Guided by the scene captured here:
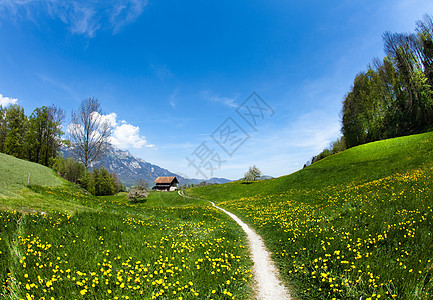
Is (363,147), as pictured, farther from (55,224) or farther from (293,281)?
(55,224)

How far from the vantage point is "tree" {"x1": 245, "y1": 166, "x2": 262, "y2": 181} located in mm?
62044

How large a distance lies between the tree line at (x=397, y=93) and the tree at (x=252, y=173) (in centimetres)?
3369

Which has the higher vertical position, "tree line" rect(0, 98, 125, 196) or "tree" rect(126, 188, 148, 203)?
"tree line" rect(0, 98, 125, 196)

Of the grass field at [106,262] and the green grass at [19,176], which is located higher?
the green grass at [19,176]

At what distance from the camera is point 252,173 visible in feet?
209

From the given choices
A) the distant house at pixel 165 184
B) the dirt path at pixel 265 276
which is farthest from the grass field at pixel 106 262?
the distant house at pixel 165 184

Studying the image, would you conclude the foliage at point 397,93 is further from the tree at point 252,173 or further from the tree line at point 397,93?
the tree at point 252,173

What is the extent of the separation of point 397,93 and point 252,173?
47.2 meters

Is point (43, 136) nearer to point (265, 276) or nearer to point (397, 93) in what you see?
point (265, 276)

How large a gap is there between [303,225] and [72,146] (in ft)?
131

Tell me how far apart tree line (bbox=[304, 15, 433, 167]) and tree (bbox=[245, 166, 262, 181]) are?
3369cm

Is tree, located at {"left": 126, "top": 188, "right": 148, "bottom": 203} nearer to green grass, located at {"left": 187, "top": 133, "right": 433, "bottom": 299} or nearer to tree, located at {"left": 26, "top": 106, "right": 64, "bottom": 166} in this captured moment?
tree, located at {"left": 26, "top": 106, "right": 64, "bottom": 166}

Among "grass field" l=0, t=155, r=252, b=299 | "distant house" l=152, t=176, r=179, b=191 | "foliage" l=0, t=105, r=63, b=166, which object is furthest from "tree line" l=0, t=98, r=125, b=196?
"distant house" l=152, t=176, r=179, b=191

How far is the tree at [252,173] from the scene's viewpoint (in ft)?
204
